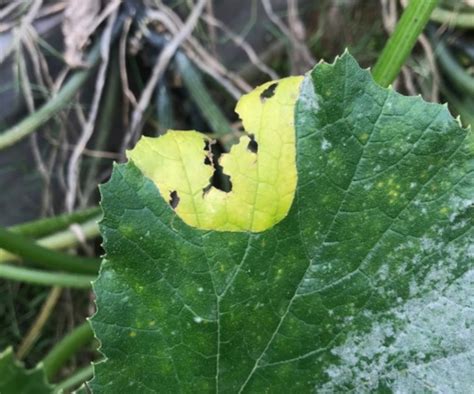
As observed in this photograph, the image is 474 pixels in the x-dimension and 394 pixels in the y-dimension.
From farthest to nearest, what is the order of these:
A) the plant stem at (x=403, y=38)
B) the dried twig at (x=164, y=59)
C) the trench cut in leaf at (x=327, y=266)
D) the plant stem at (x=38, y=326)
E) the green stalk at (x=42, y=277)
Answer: the plant stem at (x=38, y=326)
the dried twig at (x=164, y=59)
the green stalk at (x=42, y=277)
the plant stem at (x=403, y=38)
the trench cut in leaf at (x=327, y=266)

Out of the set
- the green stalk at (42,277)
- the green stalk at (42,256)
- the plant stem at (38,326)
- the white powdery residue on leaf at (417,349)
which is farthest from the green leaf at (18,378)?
the plant stem at (38,326)

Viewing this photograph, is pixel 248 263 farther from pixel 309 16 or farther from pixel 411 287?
pixel 309 16

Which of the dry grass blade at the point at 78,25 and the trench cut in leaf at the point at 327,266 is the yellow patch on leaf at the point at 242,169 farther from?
the dry grass blade at the point at 78,25

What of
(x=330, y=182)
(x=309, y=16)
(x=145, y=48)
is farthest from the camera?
(x=309, y=16)

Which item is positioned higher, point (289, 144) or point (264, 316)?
point (289, 144)

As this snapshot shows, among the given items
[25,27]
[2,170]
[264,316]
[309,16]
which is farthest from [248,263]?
[309,16]

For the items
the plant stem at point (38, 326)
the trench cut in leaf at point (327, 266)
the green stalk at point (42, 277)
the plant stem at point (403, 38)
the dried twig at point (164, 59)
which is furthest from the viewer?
the plant stem at point (38, 326)

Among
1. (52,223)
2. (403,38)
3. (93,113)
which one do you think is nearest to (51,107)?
(93,113)
